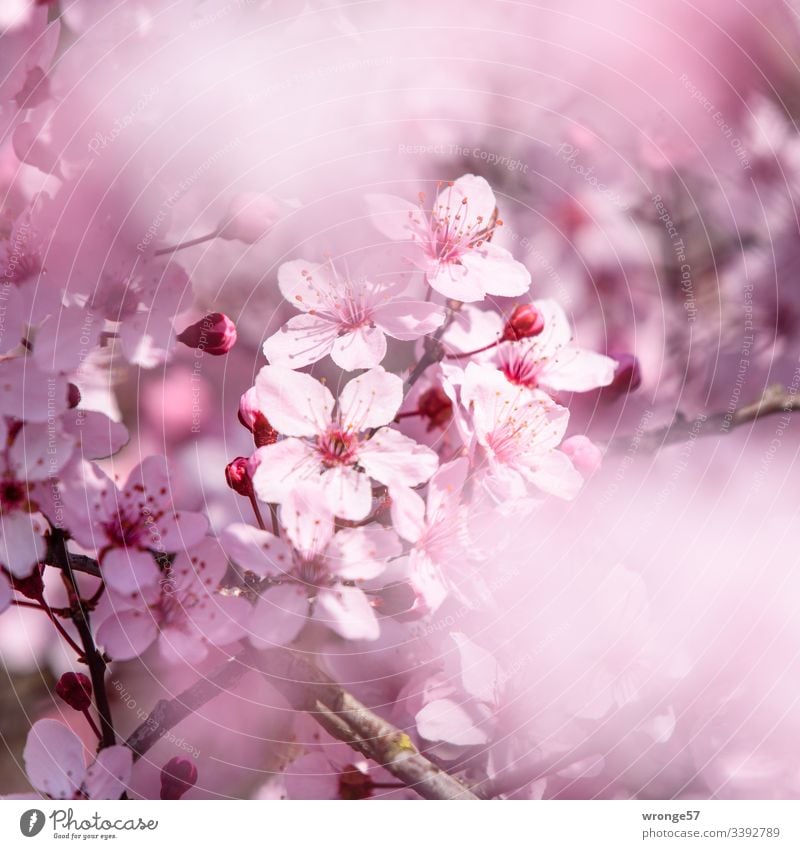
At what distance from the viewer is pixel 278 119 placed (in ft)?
1.86

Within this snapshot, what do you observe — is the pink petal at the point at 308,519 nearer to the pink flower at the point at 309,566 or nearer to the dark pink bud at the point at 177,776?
the pink flower at the point at 309,566

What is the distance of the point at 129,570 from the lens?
0.54 m

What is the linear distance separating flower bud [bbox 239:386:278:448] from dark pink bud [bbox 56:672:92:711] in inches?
8.9

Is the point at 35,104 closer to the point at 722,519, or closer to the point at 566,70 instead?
Result: the point at 566,70

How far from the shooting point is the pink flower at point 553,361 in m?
0.55

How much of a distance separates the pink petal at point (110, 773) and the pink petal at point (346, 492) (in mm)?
260

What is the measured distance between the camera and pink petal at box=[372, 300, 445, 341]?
0.53 metres

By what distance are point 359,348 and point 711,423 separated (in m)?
0.29

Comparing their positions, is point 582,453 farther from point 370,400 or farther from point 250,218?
point 250,218
